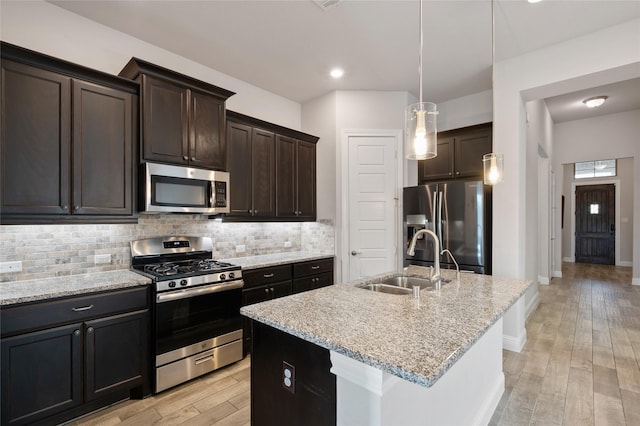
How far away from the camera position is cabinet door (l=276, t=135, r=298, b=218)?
146 inches

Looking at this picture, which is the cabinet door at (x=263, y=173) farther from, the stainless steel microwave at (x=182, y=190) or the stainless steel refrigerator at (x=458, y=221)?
the stainless steel refrigerator at (x=458, y=221)

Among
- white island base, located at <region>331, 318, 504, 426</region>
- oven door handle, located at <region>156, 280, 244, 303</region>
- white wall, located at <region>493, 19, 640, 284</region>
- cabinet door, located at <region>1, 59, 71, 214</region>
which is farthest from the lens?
white wall, located at <region>493, 19, 640, 284</region>

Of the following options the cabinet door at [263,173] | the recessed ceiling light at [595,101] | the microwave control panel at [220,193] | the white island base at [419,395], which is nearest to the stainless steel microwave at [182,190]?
the microwave control panel at [220,193]

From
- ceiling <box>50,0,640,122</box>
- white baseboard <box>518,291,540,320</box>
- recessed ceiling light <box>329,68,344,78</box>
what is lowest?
white baseboard <box>518,291,540,320</box>

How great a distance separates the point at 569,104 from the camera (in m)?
5.49

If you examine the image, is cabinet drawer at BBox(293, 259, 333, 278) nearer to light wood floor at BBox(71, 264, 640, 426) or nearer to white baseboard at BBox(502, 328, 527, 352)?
light wood floor at BBox(71, 264, 640, 426)

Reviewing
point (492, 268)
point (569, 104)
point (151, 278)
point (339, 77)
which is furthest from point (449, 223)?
point (569, 104)

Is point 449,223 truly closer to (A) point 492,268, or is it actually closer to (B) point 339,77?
(A) point 492,268

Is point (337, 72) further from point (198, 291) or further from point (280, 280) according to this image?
point (198, 291)

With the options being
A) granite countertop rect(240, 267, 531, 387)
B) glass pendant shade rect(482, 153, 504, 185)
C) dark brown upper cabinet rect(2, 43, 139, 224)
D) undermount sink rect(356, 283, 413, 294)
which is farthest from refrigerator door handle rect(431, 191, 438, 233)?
dark brown upper cabinet rect(2, 43, 139, 224)

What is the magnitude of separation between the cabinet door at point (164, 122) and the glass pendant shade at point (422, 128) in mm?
1994

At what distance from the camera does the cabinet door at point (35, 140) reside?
6.44 ft

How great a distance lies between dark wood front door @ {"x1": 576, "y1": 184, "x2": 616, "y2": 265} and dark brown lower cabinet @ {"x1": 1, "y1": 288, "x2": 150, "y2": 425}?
10520mm

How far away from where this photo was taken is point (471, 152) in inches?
155
